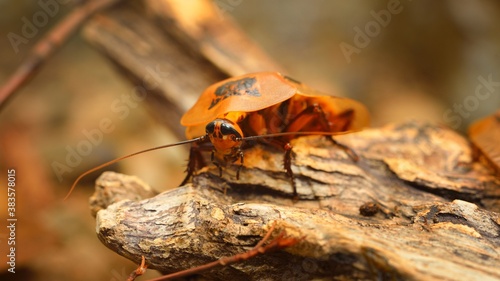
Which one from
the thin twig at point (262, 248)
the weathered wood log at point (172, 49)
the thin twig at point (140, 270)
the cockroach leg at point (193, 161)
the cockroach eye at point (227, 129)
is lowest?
the thin twig at point (140, 270)

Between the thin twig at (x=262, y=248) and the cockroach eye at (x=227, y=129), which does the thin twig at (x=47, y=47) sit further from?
the thin twig at (x=262, y=248)

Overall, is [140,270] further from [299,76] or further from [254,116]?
[299,76]

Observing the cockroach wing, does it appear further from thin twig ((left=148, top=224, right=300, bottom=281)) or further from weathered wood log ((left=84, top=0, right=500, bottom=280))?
thin twig ((left=148, top=224, right=300, bottom=281))

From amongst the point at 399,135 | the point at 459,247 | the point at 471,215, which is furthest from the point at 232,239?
the point at 399,135

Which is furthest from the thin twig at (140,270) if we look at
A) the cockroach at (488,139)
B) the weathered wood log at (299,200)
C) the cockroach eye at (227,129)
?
the cockroach at (488,139)

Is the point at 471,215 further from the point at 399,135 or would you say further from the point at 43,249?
the point at 43,249

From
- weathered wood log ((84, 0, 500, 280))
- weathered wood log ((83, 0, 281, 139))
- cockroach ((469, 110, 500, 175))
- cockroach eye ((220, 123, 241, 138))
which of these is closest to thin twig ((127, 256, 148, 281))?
weathered wood log ((84, 0, 500, 280))
